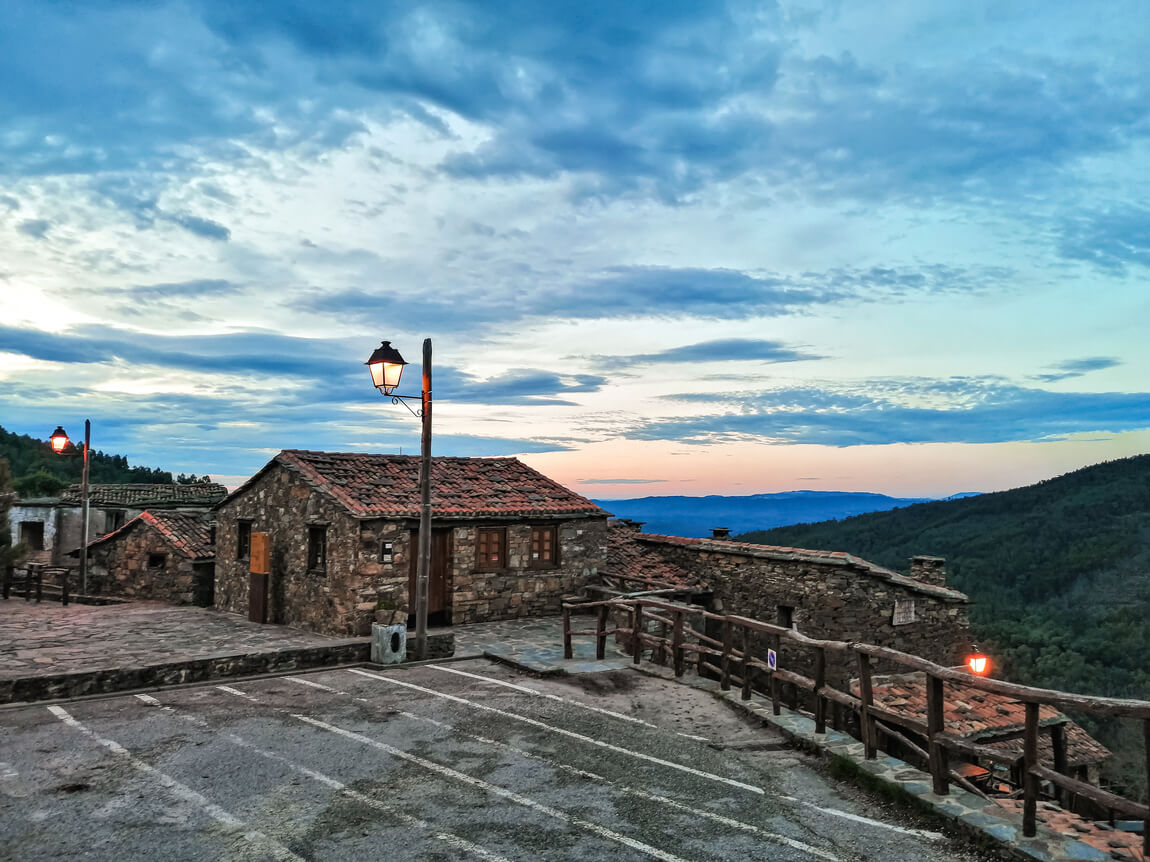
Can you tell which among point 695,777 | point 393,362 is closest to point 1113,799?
point 695,777

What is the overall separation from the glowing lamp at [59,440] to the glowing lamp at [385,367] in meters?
13.8

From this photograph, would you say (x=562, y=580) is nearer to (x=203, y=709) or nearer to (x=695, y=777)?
(x=203, y=709)

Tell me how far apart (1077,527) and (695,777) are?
7861 centimetres

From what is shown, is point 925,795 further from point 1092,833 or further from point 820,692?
point 820,692

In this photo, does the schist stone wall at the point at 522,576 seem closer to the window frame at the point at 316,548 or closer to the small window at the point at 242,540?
the window frame at the point at 316,548

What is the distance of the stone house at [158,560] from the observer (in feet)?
73.8

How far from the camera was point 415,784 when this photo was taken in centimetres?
732

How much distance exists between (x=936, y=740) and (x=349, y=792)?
535 centimetres

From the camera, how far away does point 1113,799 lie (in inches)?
219

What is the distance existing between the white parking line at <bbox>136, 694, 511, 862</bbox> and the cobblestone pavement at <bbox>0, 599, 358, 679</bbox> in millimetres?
2464

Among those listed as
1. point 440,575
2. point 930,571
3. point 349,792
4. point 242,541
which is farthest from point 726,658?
point 242,541

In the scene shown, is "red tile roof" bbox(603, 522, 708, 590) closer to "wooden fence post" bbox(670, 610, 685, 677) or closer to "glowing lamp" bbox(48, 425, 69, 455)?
"wooden fence post" bbox(670, 610, 685, 677)

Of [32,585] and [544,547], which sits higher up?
[544,547]

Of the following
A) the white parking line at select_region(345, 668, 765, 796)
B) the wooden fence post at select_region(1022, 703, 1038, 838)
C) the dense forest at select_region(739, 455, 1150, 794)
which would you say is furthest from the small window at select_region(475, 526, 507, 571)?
the dense forest at select_region(739, 455, 1150, 794)
